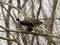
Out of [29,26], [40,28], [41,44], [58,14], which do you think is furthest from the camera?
[58,14]

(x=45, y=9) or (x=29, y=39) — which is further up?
(x=45, y=9)

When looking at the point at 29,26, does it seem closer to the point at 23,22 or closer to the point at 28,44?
the point at 23,22

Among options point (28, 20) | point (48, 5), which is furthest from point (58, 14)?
point (28, 20)

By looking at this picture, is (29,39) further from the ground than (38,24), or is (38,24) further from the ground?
(38,24)

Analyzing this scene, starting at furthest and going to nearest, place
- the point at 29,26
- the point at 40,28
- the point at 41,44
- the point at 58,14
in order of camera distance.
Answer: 1. the point at 58,14
2. the point at 41,44
3. the point at 29,26
4. the point at 40,28

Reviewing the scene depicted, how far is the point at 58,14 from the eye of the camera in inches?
154

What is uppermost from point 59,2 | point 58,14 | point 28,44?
point 59,2

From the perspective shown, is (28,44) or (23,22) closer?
(23,22)

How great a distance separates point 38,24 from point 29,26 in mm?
82

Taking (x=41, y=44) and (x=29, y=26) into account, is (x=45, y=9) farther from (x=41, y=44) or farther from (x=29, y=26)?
(x=29, y=26)

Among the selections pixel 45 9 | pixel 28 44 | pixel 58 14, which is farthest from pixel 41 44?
pixel 58 14

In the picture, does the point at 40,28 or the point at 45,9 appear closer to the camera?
the point at 40,28

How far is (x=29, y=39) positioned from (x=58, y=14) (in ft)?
3.12

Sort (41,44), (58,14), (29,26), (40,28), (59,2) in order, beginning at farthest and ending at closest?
(58,14), (59,2), (41,44), (29,26), (40,28)
